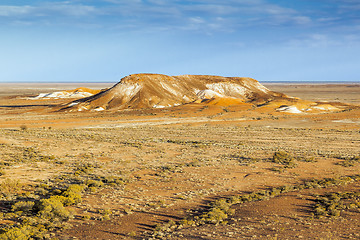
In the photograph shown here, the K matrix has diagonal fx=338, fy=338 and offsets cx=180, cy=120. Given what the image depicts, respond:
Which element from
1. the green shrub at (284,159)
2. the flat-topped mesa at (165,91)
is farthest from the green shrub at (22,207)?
the flat-topped mesa at (165,91)

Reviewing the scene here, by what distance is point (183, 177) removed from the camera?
21.5 m

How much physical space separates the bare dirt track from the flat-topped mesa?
128 ft

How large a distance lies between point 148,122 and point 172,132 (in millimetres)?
13280

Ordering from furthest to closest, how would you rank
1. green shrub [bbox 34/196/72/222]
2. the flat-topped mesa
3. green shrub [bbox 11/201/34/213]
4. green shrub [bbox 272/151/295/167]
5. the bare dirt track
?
the flat-topped mesa
green shrub [bbox 272/151/295/167]
green shrub [bbox 11/201/34/213]
green shrub [bbox 34/196/72/222]
the bare dirt track

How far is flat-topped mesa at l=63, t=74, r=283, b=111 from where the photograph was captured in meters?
83.9

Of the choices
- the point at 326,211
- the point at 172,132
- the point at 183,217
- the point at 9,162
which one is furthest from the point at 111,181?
the point at 172,132

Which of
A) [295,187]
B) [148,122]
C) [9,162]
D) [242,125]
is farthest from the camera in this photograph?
[148,122]

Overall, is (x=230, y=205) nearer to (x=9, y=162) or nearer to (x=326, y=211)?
(x=326, y=211)

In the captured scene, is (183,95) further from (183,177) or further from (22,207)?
(22,207)

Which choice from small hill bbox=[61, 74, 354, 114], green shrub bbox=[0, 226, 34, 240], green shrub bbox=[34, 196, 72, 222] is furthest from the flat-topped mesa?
green shrub bbox=[0, 226, 34, 240]

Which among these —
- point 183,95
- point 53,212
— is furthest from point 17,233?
point 183,95

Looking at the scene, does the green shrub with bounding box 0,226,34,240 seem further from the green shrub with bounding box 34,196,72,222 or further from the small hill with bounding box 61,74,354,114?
the small hill with bounding box 61,74,354,114

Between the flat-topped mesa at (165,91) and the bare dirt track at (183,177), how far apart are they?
39.1 metres

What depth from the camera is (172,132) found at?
1795 inches
